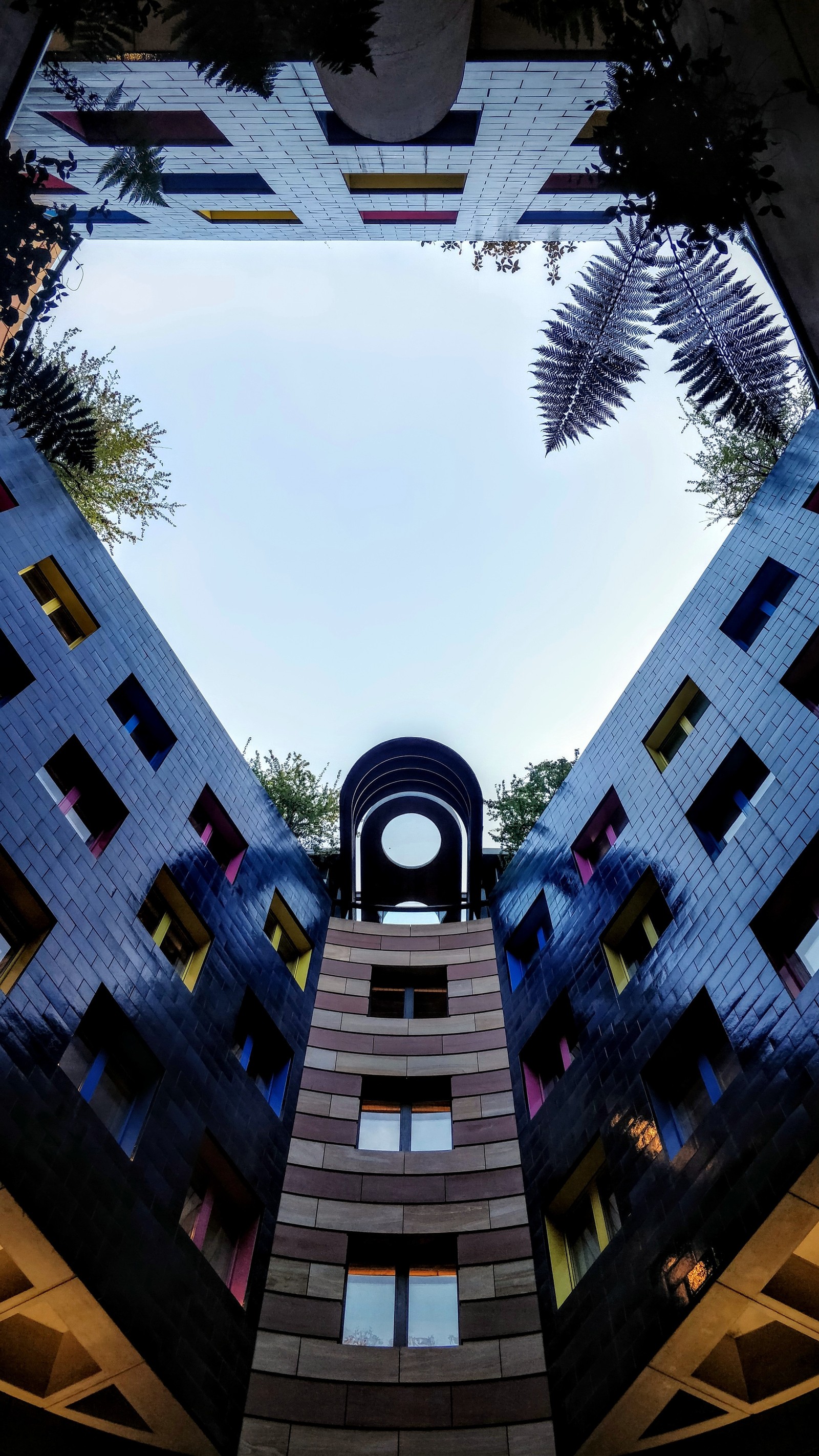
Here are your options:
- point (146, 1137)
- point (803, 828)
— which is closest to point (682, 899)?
point (803, 828)

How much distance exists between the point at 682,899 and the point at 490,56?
11691 mm

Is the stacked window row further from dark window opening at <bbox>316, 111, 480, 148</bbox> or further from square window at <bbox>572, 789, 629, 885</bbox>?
dark window opening at <bbox>316, 111, 480, 148</bbox>

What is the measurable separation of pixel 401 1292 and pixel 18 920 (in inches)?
281

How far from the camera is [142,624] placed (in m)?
13.6

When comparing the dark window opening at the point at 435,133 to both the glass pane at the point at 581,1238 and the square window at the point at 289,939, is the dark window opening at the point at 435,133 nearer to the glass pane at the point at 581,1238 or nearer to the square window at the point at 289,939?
the square window at the point at 289,939

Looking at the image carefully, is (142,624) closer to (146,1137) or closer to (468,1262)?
(146,1137)

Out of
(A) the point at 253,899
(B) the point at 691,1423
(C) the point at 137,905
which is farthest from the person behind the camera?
(A) the point at 253,899

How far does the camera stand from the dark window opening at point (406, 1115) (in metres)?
13.1

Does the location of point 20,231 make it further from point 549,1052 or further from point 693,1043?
point 549,1052

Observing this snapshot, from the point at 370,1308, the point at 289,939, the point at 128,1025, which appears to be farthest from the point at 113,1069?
the point at 289,939

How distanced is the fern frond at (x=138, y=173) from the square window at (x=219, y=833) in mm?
9481

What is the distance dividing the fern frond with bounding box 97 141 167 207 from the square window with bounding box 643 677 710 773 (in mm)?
9800

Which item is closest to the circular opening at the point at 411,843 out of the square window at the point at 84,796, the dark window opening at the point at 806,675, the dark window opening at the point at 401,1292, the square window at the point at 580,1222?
the dark window opening at the point at 401,1292

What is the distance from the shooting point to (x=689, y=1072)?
9.87 metres
